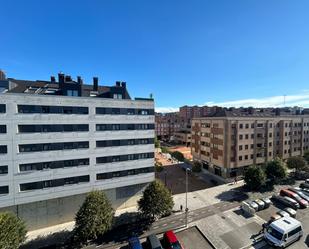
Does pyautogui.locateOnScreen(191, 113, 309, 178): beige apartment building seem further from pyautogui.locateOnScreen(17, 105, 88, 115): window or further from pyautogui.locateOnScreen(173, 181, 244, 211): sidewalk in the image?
pyautogui.locateOnScreen(17, 105, 88, 115): window

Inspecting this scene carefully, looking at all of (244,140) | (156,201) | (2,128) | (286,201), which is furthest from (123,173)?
(244,140)

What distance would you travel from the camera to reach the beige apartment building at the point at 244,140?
50281mm

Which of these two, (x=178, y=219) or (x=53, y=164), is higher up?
(x=53, y=164)

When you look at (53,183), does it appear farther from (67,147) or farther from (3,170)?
(3,170)

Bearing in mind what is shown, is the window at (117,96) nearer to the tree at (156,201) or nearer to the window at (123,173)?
the window at (123,173)

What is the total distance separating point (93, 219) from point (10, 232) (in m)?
9.20

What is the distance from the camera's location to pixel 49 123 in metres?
29.3

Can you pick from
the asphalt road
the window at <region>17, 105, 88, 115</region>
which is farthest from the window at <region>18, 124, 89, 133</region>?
the asphalt road

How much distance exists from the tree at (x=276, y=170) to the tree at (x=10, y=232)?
50.3m

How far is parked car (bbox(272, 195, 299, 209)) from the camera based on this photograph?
3352 centimetres

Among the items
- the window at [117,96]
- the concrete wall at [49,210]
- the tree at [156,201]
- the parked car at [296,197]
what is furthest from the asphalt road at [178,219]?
the window at [117,96]

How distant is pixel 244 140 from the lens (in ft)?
170

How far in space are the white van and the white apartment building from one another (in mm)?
22197

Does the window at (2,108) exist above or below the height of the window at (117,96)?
below
